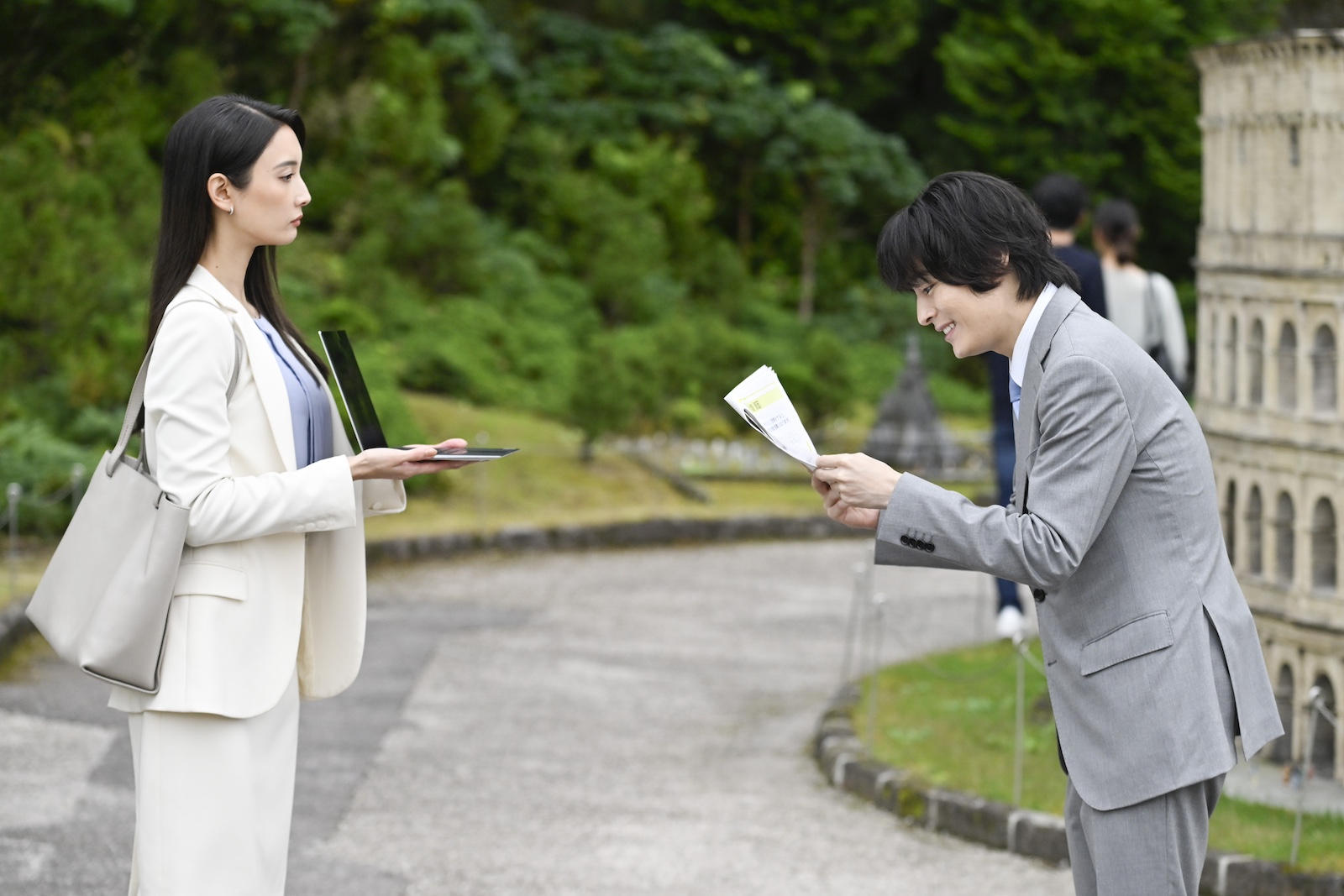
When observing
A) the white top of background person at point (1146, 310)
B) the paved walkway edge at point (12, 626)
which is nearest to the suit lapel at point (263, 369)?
the white top of background person at point (1146, 310)

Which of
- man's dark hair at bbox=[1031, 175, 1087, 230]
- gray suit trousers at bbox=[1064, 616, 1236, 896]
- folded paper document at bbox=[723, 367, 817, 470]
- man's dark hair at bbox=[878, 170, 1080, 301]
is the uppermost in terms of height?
man's dark hair at bbox=[878, 170, 1080, 301]

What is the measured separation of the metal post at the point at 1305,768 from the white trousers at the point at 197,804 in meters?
3.48

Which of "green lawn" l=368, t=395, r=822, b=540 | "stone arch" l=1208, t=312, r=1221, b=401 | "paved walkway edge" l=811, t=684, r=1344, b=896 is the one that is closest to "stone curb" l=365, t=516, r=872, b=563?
"green lawn" l=368, t=395, r=822, b=540

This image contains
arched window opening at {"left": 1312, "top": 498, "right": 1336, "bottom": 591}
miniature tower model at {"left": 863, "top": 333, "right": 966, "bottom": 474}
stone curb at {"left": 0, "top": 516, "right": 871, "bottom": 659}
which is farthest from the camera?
miniature tower model at {"left": 863, "top": 333, "right": 966, "bottom": 474}

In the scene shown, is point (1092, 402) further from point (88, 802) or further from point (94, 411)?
point (94, 411)

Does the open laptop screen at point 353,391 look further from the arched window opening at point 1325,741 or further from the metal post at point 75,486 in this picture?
the metal post at point 75,486

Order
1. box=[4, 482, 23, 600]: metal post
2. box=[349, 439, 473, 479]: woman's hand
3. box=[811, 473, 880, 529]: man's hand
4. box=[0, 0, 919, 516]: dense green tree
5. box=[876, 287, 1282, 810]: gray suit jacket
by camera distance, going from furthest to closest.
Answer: box=[0, 0, 919, 516]: dense green tree, box=[4, 482, 23, 600]: metal post, box=[349, 439, 473, 479]: woman's hand, box=[811, 473, 880, 529]: man's hand, box=[876, 287, 1282, 810]: gray suit jacket

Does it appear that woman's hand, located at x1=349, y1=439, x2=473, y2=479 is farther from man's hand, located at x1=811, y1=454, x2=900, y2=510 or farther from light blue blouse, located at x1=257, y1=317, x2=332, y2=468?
man's hand, located at x1=811, y1=454, x2=900, y2=510

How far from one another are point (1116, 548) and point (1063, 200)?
458cm

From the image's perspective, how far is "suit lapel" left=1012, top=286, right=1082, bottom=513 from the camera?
9.80 ft

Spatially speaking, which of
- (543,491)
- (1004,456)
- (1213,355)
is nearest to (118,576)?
(1213,355)

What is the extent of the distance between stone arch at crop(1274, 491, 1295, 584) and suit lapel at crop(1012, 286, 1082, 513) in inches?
148

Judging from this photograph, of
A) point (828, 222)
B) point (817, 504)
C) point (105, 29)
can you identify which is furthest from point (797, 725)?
point (828, 222)

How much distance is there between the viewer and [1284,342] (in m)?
6.38
